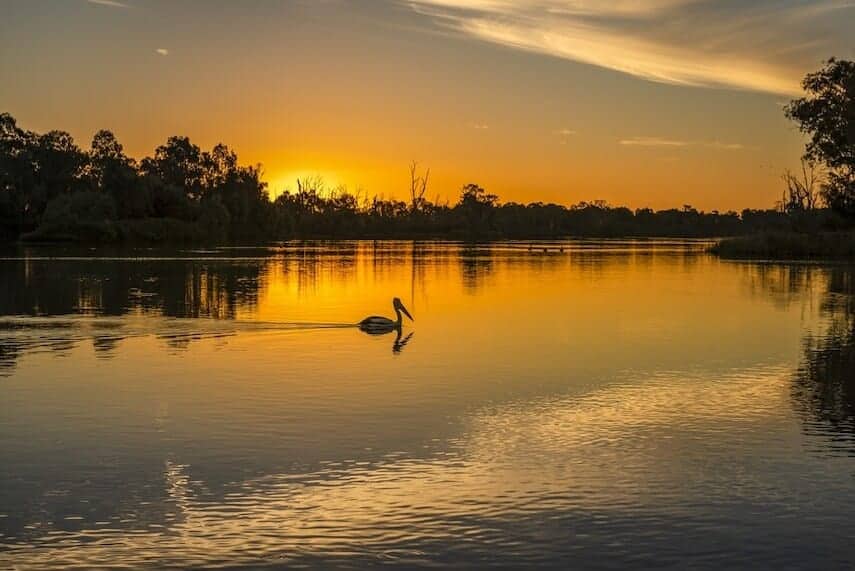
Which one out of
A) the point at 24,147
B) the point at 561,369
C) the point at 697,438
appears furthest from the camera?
the point at 24,147

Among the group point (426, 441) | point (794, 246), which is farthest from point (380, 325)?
point (794, 246)

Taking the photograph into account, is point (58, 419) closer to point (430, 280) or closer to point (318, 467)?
point (318, 467)

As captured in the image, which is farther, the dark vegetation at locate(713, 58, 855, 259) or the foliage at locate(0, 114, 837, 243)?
the foliage at locate(0, 114, 837, 243)

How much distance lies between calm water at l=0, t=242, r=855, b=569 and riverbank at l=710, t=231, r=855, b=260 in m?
42.2

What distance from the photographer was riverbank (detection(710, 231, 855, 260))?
6475 cm

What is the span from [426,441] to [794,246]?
198ft

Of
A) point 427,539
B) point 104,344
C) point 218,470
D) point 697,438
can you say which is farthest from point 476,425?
point 104,344

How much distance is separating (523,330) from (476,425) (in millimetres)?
10841

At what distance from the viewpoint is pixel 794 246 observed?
66.4 meters

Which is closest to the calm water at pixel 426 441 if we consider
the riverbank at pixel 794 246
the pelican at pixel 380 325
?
the pelican at pixel 380 325

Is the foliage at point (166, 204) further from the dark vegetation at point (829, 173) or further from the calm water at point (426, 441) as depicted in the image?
the calm water at point (426, 441)

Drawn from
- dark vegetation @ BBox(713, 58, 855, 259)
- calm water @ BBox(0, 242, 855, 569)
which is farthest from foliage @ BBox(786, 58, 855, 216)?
calm water @ BBox(0, 242, 855, 569)

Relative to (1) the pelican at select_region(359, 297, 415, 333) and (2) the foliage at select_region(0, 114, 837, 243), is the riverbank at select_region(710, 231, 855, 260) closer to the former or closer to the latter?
(2) the foliage at select_region(0, 114, 837, 243)

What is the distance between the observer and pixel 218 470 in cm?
999
